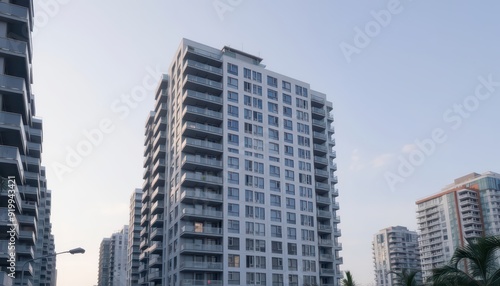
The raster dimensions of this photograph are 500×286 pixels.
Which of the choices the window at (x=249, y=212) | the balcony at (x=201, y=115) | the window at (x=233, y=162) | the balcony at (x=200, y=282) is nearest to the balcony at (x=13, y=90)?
the balcony at (x=201, y=115)

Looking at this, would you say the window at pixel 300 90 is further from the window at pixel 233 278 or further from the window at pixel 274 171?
the window at pixel 233 278

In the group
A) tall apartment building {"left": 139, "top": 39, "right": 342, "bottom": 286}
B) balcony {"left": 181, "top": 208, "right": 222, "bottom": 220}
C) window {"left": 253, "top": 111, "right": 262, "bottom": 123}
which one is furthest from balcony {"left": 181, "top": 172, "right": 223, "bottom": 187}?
window {"left": 253, "top": 111, "right": 262, "bottom": 123}

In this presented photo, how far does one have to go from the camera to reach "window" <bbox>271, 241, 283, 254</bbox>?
280ft

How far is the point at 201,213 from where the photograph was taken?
81250 mm

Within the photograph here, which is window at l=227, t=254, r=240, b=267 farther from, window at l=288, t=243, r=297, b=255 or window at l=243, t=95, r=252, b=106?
window at l=243, t=95, r=252, b=106

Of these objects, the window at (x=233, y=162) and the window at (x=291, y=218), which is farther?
the window at (x=291, y=218)

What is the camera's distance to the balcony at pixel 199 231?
79250 mm

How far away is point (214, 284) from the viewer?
7844 centimetres

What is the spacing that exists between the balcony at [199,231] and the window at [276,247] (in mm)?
9949

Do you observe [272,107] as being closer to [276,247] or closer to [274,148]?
[274,148]

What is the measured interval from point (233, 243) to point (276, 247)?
8293 mm

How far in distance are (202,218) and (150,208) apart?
30260 millimetres

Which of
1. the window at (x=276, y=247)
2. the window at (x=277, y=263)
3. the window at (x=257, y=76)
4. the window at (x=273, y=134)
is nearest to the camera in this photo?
the window at (x=277, y=263)

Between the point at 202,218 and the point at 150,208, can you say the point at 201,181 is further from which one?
the point at 150,208
